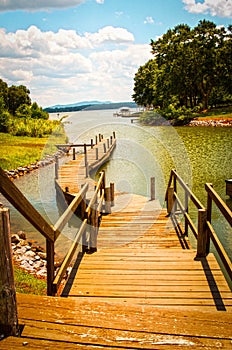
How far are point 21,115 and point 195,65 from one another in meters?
24.1

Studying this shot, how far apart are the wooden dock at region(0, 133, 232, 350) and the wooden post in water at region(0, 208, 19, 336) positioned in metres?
0.08

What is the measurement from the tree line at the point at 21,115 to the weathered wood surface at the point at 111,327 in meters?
31.0

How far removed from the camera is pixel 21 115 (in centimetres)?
4134

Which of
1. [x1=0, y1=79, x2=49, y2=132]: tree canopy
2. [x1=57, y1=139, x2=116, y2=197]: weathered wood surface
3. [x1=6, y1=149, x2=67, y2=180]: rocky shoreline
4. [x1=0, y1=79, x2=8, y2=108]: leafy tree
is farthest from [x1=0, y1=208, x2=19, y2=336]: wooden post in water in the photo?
[x1=0, y1=79, x2=8, y2=108]: leafy tree

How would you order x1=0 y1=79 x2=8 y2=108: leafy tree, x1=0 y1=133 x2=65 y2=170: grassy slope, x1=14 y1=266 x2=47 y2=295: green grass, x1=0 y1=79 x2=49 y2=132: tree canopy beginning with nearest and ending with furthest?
x1=14 y1=266 x2=47 y2=295: green grass → x1=0 y1=133 x2=65 y2=170: grassy slope → x1=0 y1=79 x2=49 y2=132: tree canopy → x1=0 y1=79 x2=8 y2=108: leafy tree

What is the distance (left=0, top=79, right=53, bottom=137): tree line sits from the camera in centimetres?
3222

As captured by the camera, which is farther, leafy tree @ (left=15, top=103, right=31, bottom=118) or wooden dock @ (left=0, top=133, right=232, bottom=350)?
leafy tree @ (left=15, top=103, right=31, bottom=118)

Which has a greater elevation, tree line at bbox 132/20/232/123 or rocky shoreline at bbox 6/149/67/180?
tree line at bbox 132/20/232/123

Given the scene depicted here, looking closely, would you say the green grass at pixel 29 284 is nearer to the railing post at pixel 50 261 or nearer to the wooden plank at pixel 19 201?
the railing post at pixel 50 261

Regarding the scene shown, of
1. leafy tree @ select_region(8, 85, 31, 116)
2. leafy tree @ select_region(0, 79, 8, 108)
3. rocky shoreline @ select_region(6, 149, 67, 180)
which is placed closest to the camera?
rocky shoreline @ select_region(6, 149, 67, 180)

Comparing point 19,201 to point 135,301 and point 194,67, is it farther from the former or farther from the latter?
point 194,67

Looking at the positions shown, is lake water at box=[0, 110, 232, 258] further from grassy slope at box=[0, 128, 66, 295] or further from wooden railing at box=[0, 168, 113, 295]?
wooden railing at box=[0, 168, 113, 295]

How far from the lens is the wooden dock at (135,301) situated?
217 cm

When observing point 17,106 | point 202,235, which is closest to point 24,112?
point 17,106
